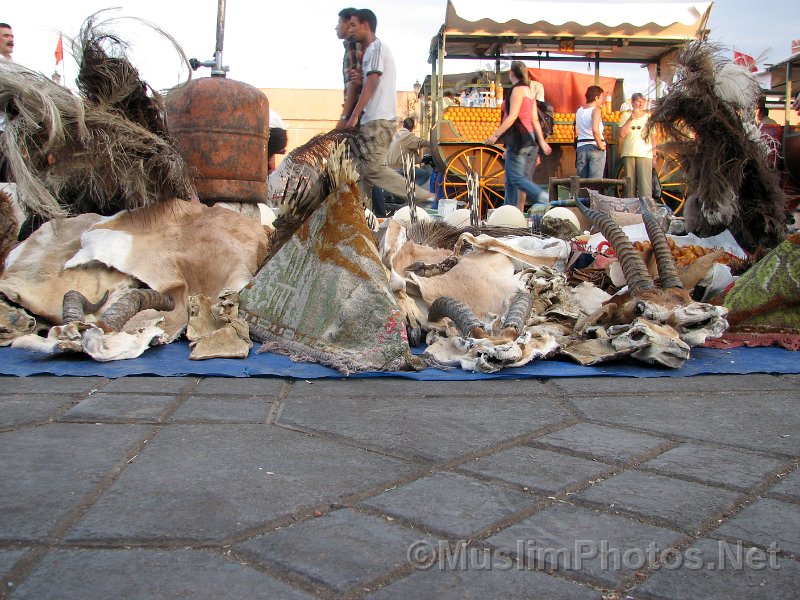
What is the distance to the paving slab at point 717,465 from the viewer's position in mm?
1878

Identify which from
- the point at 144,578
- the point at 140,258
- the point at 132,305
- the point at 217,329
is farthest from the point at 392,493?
the point at 140,258

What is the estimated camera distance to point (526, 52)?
10930 millimetres

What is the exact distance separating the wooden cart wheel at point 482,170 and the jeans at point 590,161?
5.04 ft

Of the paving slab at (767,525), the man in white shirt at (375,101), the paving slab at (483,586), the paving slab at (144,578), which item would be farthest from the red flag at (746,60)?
the paving slab at (144,578)

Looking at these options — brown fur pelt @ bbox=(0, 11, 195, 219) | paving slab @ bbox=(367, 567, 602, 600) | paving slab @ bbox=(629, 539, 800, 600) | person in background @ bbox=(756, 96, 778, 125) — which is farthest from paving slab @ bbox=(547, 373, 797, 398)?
person in background @ bbox=(756, 96, 778, 125)

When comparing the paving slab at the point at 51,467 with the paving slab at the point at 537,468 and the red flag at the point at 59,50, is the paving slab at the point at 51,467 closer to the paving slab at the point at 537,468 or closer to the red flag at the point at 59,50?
the paving slab at the point at 537,468

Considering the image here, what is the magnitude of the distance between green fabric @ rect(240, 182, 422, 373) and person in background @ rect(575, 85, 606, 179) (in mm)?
6395

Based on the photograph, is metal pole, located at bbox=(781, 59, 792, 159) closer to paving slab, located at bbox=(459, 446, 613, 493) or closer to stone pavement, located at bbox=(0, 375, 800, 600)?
stone pavement, located at bbox=(0, 375, 800, 600)

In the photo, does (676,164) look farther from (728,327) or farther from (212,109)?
(212,109)

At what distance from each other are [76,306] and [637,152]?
771cm

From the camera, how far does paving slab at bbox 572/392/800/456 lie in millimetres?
2223

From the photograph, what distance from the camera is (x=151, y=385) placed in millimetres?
2744

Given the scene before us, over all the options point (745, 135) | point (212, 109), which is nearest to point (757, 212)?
point (745, 135)

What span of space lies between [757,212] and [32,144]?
413 centimetres
